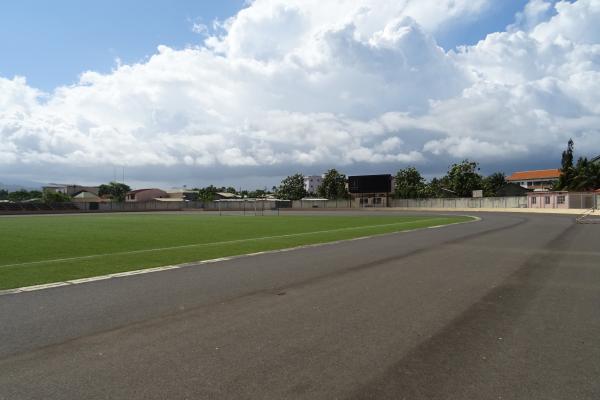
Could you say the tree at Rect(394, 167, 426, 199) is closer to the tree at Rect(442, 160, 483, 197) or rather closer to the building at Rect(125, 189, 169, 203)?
the tree at Rect(442, 160, 483, 197)

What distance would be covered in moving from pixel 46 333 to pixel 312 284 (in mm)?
4927

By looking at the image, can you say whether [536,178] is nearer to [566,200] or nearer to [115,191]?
[566,200]

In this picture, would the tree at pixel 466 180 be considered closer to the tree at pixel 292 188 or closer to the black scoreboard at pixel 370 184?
the black scoreboard at pixel 370 184

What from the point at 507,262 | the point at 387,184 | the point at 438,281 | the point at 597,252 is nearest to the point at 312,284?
the point at 438,281

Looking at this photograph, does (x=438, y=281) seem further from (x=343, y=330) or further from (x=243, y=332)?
(x=243, y=332)

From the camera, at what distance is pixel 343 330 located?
5.84 metres

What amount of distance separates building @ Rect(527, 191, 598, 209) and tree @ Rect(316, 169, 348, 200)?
58295 millimetres

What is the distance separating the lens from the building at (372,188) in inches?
3816

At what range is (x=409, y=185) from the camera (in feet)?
380

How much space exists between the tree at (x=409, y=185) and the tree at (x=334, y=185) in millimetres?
14934

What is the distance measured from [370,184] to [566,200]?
41575 mm

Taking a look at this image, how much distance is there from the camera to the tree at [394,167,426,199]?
109m

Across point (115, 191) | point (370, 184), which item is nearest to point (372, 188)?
point (370, 184)

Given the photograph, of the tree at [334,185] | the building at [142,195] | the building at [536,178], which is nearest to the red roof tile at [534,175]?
the building at [536,178]
